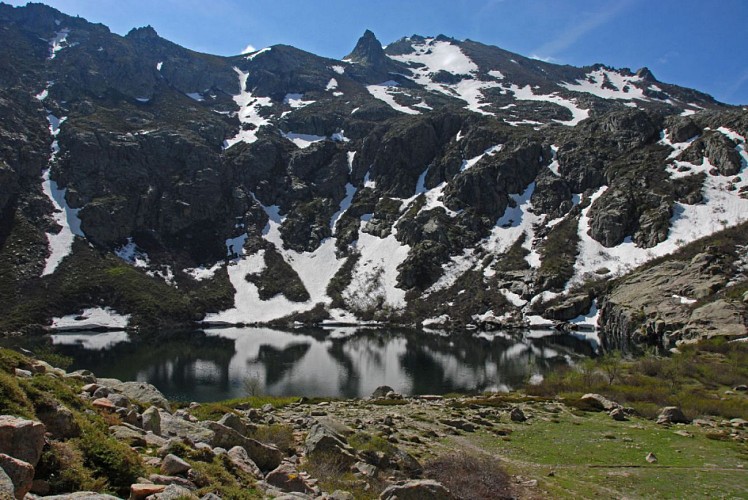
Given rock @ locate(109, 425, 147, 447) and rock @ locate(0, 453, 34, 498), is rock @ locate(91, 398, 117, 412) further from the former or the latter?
rock @ locate(0, 453, 34, 498)

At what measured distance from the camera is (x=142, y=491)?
27.0 ft

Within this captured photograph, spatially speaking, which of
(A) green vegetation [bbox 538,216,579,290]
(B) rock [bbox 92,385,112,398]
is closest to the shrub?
(B) rock [bbox 92,385,112,398]

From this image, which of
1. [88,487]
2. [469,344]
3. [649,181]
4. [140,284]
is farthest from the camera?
[649,181]

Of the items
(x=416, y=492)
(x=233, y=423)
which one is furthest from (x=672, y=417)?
(x=233, y=423)

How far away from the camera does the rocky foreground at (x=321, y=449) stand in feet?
28.5

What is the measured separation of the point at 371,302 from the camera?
17688 cm

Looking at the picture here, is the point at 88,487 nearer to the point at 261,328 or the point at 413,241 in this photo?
the point at 261,328

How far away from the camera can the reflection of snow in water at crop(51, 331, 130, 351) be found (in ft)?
370

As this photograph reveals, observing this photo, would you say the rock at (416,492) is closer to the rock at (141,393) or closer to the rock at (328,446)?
the rock at (328,446)

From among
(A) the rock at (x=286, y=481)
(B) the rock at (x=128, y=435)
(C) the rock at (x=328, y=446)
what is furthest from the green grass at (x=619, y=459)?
(B) the rock at (x=128, y=435)

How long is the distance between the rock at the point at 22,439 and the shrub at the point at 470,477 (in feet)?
39.8

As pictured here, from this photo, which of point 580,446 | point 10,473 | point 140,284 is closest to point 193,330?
point 140,284

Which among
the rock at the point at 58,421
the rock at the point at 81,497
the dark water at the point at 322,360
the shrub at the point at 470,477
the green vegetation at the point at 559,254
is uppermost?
the green vegetation at the point at 559,254

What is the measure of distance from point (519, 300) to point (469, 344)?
53321 mm
